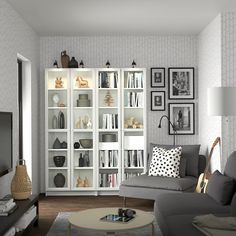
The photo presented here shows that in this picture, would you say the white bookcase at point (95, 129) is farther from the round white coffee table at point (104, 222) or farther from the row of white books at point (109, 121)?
the round white coffee table at point (104, 222)

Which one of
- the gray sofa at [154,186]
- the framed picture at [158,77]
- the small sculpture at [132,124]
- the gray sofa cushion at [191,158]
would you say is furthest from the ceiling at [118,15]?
the gray sofa at [154,186]

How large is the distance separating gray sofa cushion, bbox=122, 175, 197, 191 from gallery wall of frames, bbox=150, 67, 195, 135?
139 centimetres

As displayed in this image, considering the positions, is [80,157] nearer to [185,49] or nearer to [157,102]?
[157,102]

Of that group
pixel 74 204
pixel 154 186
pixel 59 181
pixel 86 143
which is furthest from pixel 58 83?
pixel 154 186

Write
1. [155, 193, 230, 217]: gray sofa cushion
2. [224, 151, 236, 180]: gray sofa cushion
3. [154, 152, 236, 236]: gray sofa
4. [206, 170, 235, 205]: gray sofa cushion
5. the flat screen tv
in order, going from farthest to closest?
the flat screen tv < [224, 151, 236, 180]: gray sofa cushion < [206, 170, 235, 205]: gray sofa cushion < [155, 193, 230, 217]: gray sofa cushion < [154, 152, 236, 236]: gray sofa

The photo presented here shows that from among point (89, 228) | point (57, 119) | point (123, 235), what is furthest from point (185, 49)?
point (89, 228)

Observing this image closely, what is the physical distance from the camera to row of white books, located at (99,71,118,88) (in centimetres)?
683

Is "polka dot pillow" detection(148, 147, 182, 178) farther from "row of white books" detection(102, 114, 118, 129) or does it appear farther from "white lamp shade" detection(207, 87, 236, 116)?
"white lamp shade" detection(207, 87, 236, 116)

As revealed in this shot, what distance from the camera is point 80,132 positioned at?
6.96 m

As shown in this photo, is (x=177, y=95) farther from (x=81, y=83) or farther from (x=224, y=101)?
(x=224, y=101)

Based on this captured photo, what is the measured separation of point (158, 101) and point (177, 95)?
1.09 feet

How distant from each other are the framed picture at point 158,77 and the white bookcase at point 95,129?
289 millimetres

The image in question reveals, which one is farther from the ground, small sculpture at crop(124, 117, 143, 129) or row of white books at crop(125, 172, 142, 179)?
small sculpture at crop(124, 117, 143, 129)

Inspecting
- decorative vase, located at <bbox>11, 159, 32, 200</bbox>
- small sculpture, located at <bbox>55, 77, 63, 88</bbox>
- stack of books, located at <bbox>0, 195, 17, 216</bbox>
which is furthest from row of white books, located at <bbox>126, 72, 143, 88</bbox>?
stack of books, located at <bbox>0, 195, 17, 216</bbox>
